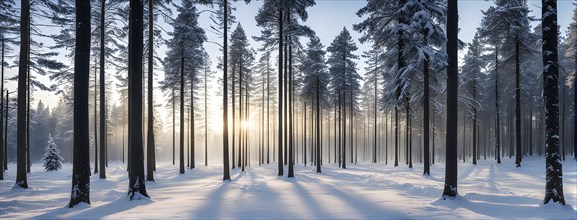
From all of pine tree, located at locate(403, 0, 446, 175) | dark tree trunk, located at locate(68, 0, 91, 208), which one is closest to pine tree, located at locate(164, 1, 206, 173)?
dark tree trunk, located at locate(68, 0, 91, 208)

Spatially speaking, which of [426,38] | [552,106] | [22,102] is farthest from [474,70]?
[22,102]

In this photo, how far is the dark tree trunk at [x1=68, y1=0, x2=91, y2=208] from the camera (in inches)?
387

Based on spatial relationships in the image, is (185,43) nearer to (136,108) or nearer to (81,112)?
(136,108)

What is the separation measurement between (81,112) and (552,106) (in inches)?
542

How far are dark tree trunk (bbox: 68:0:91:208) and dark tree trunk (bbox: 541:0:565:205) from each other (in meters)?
13.5

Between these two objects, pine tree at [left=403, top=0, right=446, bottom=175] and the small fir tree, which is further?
the small fir tree

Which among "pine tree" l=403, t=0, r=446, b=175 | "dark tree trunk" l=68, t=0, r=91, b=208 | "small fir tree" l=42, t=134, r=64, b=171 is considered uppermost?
"pine tree" l=403, t=0, r=446, b=175

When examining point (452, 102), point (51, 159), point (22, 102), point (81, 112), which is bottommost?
point (51, 159)

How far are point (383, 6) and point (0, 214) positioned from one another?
19.1 m

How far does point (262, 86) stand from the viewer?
45062 mm

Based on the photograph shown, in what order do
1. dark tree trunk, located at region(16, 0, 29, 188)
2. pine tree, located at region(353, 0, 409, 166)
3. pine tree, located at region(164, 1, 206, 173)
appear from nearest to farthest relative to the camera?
dark tree trunk, located at region(16, 0, 29, 188) < pine tree, located at region(353, 0, 409, 166) < pine tree, located at region(164, 1, 206, 173)

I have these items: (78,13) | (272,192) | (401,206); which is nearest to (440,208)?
(401,206)

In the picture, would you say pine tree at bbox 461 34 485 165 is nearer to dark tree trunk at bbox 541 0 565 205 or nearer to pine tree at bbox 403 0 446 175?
pine tree at bbox 403 0 446 175

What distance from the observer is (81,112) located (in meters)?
9.88
